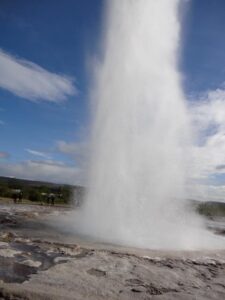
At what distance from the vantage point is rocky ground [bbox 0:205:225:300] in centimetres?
637

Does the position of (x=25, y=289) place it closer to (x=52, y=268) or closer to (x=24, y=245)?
(x=52, y=268)

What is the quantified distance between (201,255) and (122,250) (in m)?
2.55

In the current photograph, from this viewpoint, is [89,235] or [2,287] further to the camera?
[89,235]

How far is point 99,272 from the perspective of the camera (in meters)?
7.80

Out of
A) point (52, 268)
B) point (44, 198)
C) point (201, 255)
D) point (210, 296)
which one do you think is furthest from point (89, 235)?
point (44, 198)

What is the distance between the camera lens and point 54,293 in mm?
6059

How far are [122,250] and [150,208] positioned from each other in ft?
17.6

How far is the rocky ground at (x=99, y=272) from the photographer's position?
6.37m

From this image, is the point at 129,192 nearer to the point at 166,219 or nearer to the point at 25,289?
the point at 166,219

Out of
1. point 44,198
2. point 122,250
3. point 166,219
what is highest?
point 44,198

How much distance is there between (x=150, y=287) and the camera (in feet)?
23.1

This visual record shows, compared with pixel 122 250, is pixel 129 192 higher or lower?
higher

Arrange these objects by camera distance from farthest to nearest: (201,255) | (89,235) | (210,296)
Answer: (89,235) < (201,255) < (210,296)

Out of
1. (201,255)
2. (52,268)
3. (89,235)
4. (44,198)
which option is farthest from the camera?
(44,198)
